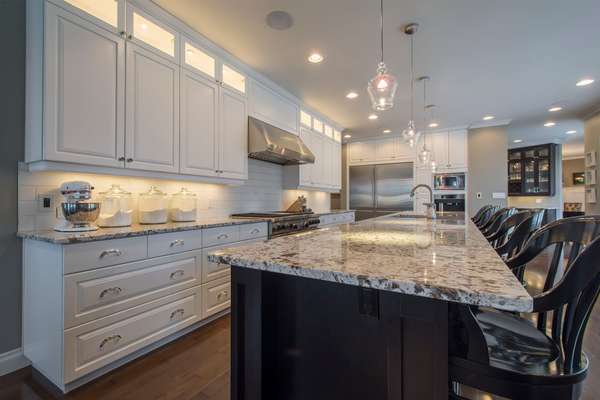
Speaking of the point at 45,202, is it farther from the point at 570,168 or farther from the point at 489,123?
the point at 570,168

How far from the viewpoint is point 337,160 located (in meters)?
5.30

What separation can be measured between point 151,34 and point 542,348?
301cm

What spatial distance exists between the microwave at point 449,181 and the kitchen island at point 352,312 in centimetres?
496

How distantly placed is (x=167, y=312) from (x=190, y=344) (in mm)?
303

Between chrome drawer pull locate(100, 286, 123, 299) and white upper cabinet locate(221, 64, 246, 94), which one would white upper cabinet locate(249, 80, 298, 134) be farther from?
chrome drawer pull locate(100, 286, 123, 299)

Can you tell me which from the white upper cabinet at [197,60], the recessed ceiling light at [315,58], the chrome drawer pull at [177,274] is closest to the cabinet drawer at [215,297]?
the chrome drawer pull at [177,274]

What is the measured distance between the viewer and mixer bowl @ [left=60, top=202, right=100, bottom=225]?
1.67 m

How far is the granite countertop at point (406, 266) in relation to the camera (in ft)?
1.72

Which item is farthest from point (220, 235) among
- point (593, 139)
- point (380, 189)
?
point (593, 139)

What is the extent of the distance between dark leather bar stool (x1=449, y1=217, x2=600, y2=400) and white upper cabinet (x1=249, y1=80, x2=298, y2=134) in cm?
299

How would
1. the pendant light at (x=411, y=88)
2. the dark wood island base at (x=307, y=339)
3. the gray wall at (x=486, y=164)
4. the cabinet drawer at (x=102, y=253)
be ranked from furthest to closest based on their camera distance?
the gray wall at (x=486, y=164)
the pendant light at (x=411, y=88)
the cabinet drawer at (x=102, y=253)
the dark wood island base at (x=307, y=339)

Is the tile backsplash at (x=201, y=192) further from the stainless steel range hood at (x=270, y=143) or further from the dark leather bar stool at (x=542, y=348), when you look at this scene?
the dark leather bar stool at (x=542, y=348)

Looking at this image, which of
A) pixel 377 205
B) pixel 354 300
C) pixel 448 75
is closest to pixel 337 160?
pixel 377 205

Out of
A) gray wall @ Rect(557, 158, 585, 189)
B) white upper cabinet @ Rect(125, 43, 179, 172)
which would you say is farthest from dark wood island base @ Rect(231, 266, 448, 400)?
gray wall @ Rect(557, 158, 585, 189)
